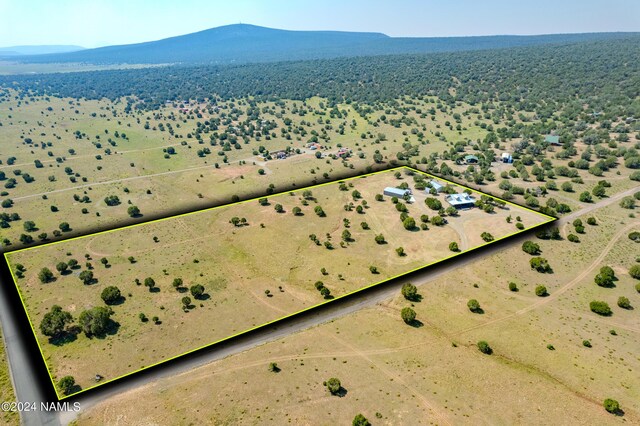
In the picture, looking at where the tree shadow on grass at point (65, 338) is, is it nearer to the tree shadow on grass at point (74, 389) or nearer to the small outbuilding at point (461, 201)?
the tree shadow on grass at point (74, 389)

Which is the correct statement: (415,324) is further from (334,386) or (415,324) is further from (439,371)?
(334,386)

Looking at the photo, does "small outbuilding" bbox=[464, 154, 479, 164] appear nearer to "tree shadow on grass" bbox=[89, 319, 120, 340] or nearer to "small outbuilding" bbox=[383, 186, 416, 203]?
"small outbuilding" bbox=[383, 186, 416, 203]

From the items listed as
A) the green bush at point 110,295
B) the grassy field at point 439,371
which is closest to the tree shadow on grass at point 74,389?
the grassy field at point 439,371

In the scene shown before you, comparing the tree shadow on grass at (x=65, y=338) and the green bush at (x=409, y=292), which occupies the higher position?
the green bush at (x=409, y=292)

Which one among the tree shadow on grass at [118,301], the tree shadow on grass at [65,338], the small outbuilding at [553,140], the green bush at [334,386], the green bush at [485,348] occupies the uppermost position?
the small outbuilding at [553,140]

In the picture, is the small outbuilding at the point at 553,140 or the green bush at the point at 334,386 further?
the small outbuilding at the point at 553,140

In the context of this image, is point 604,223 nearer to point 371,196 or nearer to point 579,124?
point 371,196
